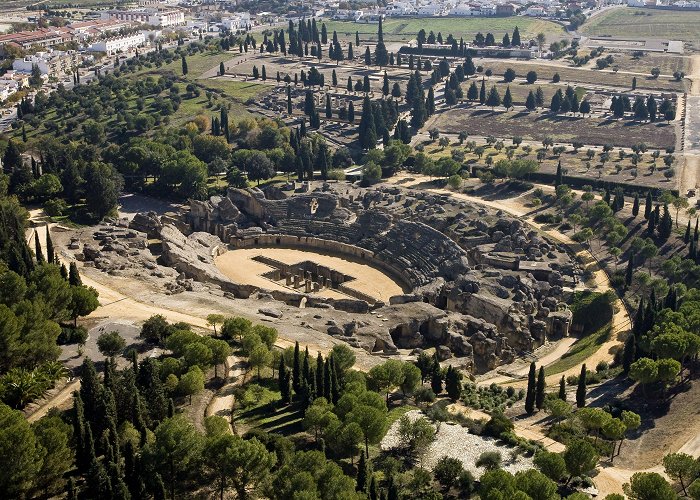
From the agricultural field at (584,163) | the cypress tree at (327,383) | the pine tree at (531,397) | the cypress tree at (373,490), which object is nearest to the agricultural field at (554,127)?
the agricultural field at (584,163)

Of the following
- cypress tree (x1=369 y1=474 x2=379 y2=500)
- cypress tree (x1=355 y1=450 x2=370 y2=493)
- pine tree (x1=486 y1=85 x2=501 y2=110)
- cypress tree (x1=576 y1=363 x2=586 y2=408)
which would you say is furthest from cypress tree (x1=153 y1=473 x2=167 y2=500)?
pine tree (x1=486 y1=85 x2=501 y2=110)

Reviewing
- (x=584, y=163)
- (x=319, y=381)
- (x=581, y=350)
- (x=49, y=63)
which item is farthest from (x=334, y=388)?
(x=49, y=63)

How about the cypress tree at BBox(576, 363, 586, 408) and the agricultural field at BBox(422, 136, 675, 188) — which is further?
the agricultural field at BBox(422, 136, 675, 188)

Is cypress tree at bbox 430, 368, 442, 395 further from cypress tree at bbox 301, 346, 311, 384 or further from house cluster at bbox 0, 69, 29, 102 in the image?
house cluster at bbox 0, 69, 29, 102

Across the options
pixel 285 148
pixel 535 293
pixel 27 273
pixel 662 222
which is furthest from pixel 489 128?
pixel 27 273

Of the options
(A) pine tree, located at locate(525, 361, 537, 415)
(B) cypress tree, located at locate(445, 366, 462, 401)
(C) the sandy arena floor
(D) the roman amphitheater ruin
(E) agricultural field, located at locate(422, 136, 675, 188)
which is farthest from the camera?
(E) agricultural field, located at locate(422, 136, 675, 188)

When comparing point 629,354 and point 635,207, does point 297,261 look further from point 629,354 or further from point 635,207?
point 629,354
